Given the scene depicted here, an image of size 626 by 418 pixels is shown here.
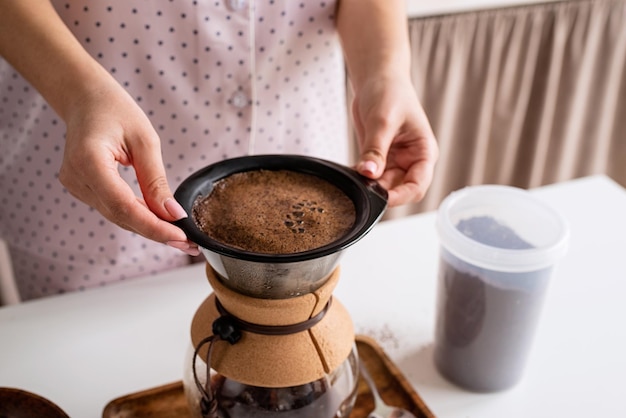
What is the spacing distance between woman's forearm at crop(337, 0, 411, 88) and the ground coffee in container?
0.22 meters

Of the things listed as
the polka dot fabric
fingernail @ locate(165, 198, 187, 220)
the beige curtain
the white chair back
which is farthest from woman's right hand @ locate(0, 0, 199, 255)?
the beige curtain

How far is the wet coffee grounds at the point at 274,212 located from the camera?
60cm

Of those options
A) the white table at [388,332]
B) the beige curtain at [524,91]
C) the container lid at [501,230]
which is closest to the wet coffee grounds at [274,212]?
the container lid at [501,230]

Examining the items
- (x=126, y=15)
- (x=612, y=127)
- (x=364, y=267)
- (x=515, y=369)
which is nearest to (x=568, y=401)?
(x=515, y=369)

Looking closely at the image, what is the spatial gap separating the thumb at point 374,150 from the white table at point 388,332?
25 centimetres

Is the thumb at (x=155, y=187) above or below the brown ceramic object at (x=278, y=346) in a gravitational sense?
above

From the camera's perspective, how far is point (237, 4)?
950 millimetres

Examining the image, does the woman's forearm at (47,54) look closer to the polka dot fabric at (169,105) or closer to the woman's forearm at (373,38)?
the polka dot fabric at (169,105)

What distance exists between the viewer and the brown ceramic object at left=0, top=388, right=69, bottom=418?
654 millimetres

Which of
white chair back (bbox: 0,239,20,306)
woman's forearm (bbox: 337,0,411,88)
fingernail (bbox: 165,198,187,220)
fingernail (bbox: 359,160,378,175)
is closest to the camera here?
fingernail (bbox: 165,198,187,220)

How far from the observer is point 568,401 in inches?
31.0

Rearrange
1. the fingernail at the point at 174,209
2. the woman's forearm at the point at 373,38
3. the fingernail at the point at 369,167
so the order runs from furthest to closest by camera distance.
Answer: the woman's forearm at the point at 373,38 → the fingernail at the point at 369,167 → the fingernail at the point at 174,209

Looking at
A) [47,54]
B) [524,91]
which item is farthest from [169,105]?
[524,91]

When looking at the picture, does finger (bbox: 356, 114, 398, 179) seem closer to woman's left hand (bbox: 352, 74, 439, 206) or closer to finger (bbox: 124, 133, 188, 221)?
woman's left hand (bbox: 352, 74, 439, 206)
